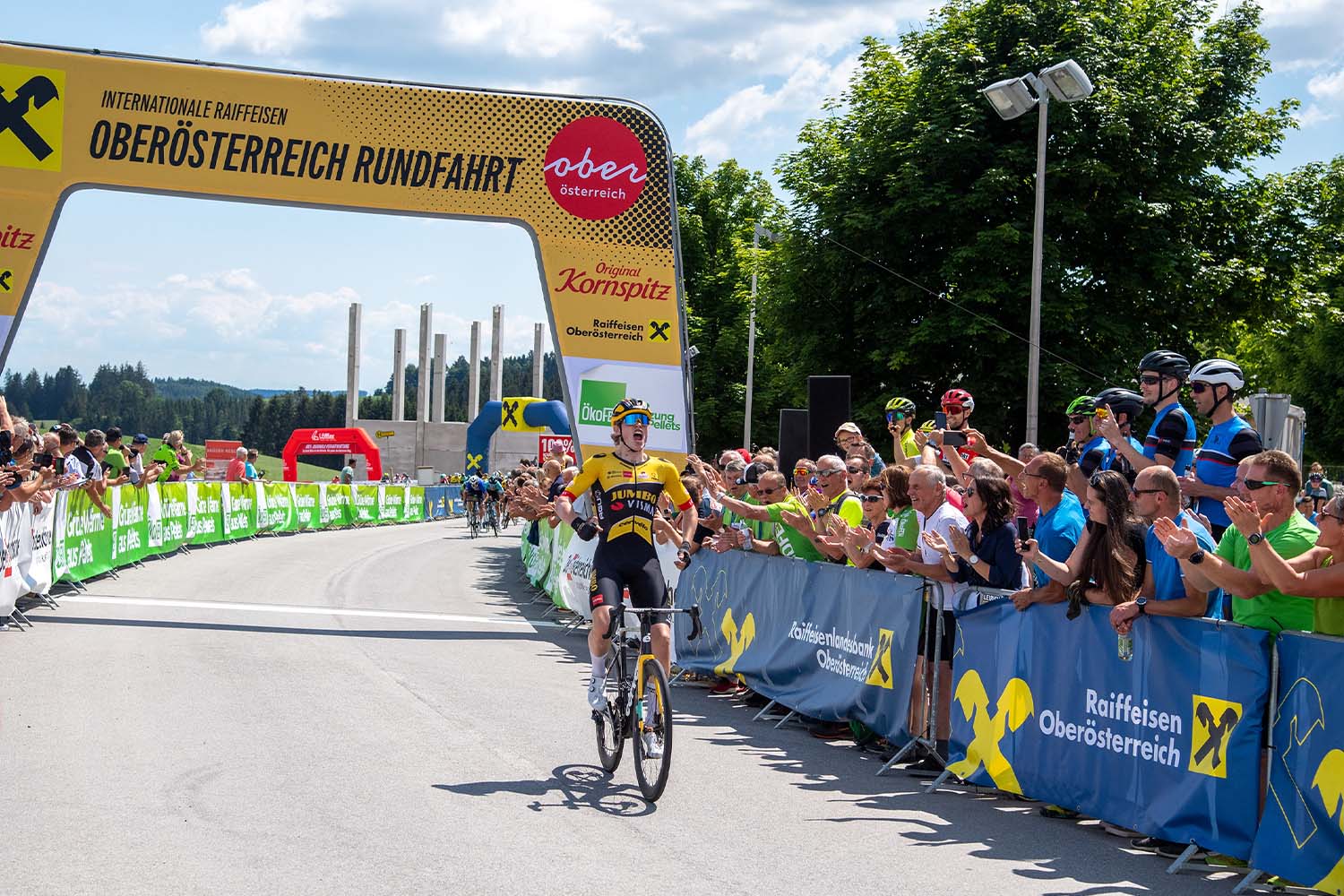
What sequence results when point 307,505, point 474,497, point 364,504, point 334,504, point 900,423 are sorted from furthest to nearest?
point 364,504, point 334,504, point 474,497, point 307,505, point 900,423

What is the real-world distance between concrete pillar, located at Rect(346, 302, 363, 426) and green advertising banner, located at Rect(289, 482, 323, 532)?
66420 mm

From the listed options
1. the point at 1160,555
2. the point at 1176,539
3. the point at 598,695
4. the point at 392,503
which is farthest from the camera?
the point at 392,503

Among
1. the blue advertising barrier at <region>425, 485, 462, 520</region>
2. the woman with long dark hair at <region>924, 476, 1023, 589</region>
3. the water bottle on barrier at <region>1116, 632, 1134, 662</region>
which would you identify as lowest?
the blue advertising barrier at <region>425, 485, 462, 520</region>

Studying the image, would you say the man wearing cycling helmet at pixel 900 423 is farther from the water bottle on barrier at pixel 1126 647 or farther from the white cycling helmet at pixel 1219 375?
the water bottle on barrier at pixel 1126 647

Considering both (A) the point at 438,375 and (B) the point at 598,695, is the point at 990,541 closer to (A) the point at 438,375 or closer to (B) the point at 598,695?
(B) the point at 598,695

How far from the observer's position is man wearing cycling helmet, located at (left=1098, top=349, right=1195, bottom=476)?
8.49m

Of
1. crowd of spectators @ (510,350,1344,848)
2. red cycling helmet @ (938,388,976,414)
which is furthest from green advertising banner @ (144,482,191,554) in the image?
red cycling helmet @ (938,388,976,414)

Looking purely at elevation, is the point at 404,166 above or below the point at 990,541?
above

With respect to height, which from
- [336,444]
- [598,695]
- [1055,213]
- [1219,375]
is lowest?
[598,695]

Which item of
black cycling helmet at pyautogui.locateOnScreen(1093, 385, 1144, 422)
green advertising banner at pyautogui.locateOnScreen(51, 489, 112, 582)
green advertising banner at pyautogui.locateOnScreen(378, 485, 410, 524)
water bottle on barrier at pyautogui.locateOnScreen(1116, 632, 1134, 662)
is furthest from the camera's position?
green advertising banner at pyautogui.locateOnScreen(378, 485, 410, 524)

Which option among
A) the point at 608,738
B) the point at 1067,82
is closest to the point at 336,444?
the point at 1067,82

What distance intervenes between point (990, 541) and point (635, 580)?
2.19 m

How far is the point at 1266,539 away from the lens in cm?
628

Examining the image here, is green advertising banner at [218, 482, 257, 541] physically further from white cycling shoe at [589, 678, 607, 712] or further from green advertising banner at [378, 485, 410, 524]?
white cycling shoe at [589, 678, 607, 712]
